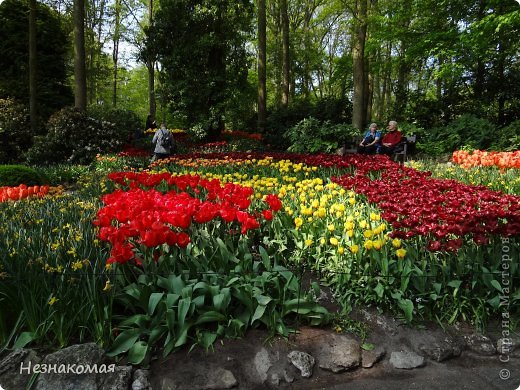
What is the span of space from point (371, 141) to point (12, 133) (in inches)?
497

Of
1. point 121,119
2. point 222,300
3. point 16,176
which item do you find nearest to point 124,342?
point 222,300

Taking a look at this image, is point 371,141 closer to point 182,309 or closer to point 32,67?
point 182,309

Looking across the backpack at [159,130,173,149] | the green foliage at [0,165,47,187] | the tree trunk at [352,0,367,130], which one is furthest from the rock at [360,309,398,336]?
the tree trunk at [352,0,367,130]

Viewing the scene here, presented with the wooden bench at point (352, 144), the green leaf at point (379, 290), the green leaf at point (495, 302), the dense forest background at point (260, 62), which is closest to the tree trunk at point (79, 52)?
the dense forest background at point (260, 62)

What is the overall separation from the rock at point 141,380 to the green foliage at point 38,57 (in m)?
18.8

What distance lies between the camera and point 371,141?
11.0m

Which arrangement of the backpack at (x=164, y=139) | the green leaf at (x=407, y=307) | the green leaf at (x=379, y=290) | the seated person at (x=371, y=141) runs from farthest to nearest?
the seated person at (x=371, y=141) → the backpack at (x=164, y=139) → the green leaf at (x=379, y=290) → the green leaf at (x=407, y=307)

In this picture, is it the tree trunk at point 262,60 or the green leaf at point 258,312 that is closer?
the green leaf at point 258,312

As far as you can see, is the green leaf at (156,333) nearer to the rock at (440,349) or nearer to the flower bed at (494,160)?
the rock at (440,349)

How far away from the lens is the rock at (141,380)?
7.14 ft

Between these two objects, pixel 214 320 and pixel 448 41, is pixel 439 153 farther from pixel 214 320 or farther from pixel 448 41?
pixel 214 320

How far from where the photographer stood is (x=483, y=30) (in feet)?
39.7

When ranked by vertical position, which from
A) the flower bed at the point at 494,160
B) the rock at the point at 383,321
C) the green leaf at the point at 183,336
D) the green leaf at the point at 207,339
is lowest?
the rock at the point at 383,321

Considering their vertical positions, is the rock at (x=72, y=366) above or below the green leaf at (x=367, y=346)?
above
